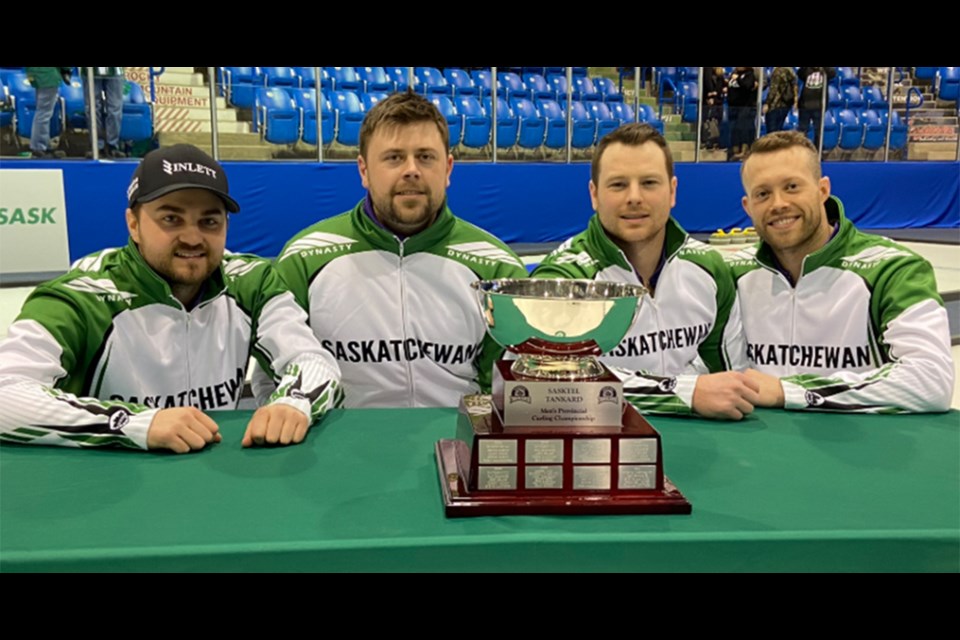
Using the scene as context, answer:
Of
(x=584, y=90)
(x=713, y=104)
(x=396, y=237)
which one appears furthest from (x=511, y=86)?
(x=396, y=237)

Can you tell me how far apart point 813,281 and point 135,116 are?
21.0ft

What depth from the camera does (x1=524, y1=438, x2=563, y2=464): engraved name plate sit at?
131cm

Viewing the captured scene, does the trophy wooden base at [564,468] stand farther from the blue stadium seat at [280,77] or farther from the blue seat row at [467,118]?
the blue stadium seat at [280,77]

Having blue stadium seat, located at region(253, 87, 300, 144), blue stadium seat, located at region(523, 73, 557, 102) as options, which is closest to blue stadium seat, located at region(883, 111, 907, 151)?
blue stadium seat, located at region(523, 73, 557, 102)

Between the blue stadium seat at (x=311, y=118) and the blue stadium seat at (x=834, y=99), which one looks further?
the blue stadium seat at (x=834, y=99)

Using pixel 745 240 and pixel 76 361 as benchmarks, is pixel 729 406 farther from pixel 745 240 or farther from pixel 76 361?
pixel 745 240

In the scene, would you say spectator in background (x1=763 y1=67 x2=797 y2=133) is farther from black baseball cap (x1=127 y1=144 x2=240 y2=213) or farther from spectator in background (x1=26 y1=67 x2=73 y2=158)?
black baseball cap (x1=127 y1=144 x2=240 y2=213)

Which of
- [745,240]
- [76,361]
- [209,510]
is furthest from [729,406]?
[745,240]

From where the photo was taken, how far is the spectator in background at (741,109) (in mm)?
10117

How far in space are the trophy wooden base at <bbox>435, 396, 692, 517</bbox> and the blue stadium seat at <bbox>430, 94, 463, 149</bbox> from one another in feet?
28.4

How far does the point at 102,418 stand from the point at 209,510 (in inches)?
17.8

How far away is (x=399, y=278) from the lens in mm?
2635

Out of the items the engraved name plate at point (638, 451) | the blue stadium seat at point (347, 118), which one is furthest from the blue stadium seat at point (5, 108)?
the engraved name plate at point (638, 451)

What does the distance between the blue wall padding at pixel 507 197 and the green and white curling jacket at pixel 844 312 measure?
222 inches
